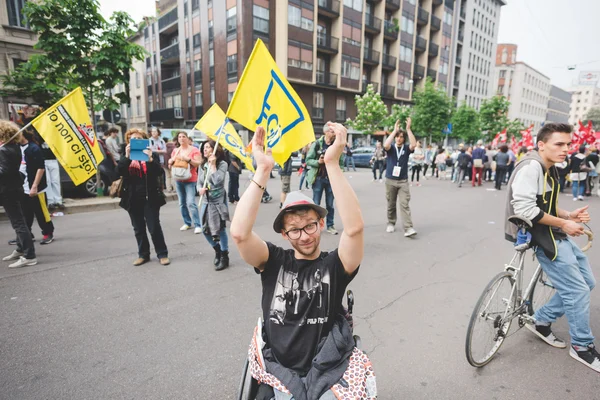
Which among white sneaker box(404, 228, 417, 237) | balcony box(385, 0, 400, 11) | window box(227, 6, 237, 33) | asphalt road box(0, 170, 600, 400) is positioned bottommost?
asphalt road box(0, 170, 600, 400)

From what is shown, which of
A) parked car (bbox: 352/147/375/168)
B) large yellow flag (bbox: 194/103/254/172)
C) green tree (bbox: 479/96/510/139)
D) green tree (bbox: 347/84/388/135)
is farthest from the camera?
green tree (bbox: 479/96/510/139)

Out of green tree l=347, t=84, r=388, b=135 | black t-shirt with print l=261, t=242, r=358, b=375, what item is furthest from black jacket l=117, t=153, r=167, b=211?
green tree l=347, t=84, r=388, b=135

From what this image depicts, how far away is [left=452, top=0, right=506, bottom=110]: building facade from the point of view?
51662 millimetres

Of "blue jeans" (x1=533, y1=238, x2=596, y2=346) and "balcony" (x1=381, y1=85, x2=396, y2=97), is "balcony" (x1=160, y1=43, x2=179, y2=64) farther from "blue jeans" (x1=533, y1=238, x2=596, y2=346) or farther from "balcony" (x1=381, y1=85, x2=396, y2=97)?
"blue jeans" (x1=533, y1=238, x2=596, y2=346)

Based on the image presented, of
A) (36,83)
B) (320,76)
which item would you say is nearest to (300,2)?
(320,76)

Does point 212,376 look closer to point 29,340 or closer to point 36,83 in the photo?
point 29,340

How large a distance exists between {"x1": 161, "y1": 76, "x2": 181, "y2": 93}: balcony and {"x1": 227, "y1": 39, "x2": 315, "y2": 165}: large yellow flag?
39.5 metres

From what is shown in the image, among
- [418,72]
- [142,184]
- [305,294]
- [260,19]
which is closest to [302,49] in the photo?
[260,19]

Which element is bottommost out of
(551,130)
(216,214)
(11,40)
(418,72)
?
(216,214)

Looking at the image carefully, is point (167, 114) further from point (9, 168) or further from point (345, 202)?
point (345, 202)

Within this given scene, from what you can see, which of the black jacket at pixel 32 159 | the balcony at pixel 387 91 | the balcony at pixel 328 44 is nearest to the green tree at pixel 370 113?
the balcony at pixel 328 44

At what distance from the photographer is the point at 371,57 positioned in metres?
37.8

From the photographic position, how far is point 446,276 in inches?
183

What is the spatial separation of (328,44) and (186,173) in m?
31.4
